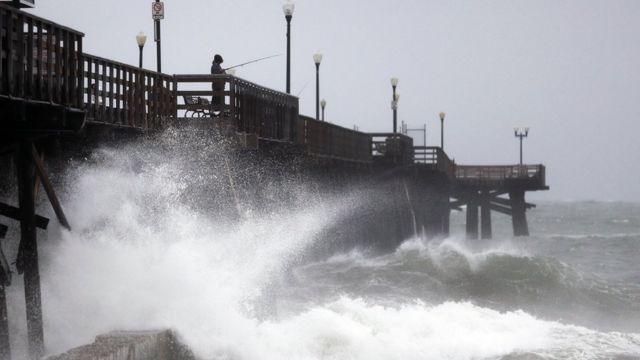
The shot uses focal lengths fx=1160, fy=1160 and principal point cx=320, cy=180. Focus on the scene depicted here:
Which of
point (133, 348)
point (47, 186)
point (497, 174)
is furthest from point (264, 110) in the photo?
point (497, 174)

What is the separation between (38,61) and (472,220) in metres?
57.1

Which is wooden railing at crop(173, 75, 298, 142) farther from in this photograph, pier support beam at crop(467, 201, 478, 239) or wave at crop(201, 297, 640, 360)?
pier support beam at crop(467, 201, 478, 239)

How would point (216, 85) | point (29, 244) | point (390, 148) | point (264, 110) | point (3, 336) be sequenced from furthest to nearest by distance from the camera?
point (390, 148) < point (264, 110) < point (216, 85) < point (29, 244) < point (3, 336)

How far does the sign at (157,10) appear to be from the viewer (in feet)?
86.3

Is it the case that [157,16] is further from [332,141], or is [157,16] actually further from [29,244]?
[29,244]

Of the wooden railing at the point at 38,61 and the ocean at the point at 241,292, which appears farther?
the ocean at the point at 241,292

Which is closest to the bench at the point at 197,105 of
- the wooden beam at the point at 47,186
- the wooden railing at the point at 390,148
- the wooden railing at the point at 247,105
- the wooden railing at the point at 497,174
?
the wooden railing at the point at 247,105

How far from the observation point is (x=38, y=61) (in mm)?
14359

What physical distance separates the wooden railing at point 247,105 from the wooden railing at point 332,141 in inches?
79.8

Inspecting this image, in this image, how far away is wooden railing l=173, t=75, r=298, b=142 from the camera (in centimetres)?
2200

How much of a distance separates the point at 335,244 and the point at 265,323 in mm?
21281

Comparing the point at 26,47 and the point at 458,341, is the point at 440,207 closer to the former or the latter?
the point at 458,341

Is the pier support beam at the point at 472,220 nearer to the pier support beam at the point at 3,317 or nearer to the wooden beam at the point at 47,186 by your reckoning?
the wooden beam at the point at 47,186

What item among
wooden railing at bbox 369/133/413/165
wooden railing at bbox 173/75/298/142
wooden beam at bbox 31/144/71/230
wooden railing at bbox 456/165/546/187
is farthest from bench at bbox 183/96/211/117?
wooden railing at bbox 456/165/546/187
